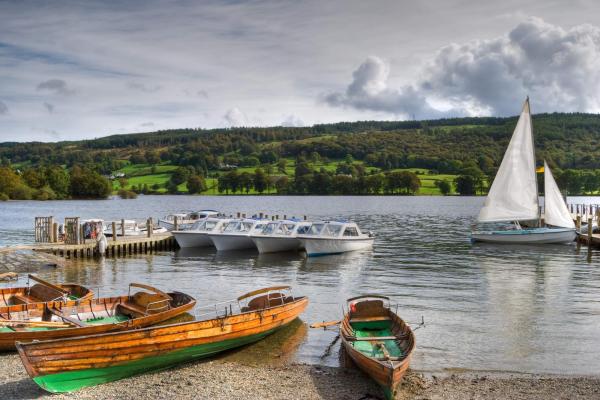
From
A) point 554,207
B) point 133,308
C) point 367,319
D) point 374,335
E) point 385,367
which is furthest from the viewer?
point 554,207

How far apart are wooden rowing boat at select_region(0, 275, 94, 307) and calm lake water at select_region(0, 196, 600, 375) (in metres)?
6.30

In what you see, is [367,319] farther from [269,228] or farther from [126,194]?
[126,194]

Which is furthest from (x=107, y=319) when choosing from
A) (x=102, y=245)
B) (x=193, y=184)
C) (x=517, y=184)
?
(x=193, y=184)

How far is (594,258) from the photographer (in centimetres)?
4728

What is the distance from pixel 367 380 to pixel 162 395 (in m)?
5.85

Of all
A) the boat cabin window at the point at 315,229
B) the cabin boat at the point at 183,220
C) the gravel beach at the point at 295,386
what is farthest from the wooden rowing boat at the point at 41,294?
the cabin boat at the point at 183,220

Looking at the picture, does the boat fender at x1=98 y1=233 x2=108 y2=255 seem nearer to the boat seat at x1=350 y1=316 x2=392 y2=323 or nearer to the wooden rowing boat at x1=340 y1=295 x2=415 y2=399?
the wooden rowing boat at x1=340 y1=295 x2=415 y2=399

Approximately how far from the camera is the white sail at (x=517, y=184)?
5419cm

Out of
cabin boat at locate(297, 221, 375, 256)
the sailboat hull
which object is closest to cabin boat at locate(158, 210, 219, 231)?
cabin boat at locate(297, 221, 375, 256)

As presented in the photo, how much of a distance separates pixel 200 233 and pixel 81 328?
1287 inches

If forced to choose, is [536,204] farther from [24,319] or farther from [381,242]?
[24,319]

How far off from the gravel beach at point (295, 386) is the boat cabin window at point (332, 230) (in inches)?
1150

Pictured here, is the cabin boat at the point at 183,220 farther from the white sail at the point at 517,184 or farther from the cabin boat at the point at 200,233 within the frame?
the white sail at the point at 517,184

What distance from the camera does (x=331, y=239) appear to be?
46.8 m
